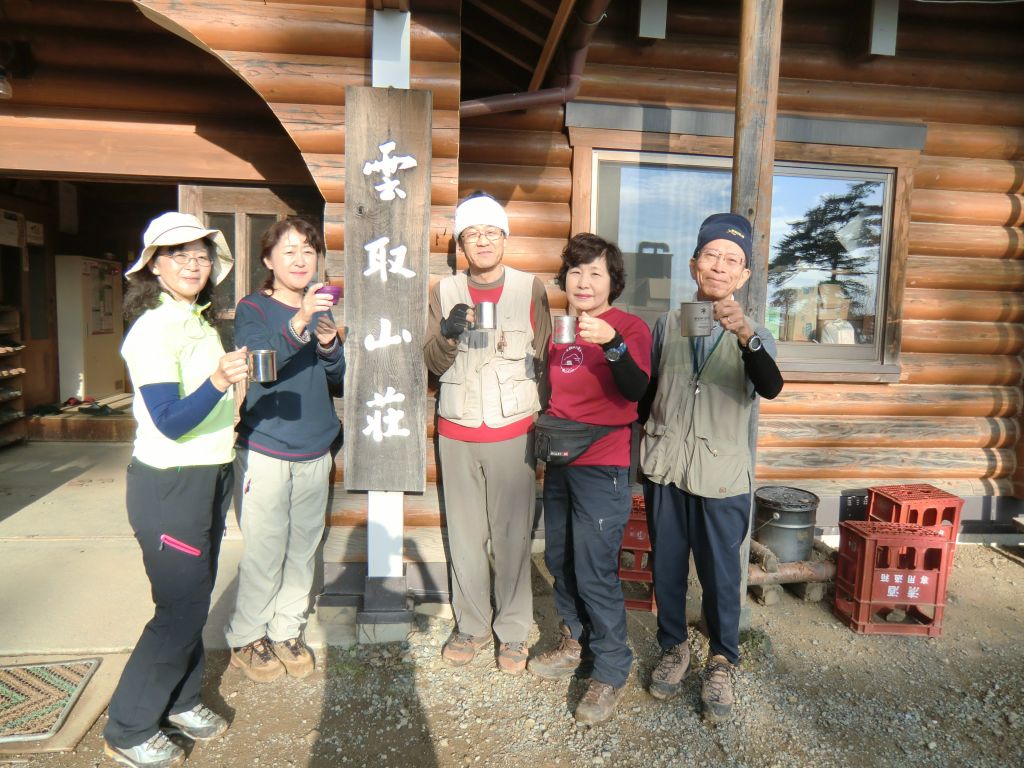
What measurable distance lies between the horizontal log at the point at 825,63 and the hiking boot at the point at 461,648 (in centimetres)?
377

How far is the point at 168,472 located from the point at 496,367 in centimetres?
142

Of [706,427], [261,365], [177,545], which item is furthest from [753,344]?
[177,545]

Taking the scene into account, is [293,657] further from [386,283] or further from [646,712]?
[386,283]

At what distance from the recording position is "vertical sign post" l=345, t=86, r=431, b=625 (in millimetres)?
3158

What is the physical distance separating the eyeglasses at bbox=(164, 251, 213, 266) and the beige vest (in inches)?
41.9

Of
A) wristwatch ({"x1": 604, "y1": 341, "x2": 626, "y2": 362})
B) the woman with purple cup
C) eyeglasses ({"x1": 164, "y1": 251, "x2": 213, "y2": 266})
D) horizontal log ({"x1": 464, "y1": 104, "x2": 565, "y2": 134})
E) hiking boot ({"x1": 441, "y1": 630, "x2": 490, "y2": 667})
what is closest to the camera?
eyeglasses ({"x1": 164, "y1": 251, "x2": 213, "y2": 266})

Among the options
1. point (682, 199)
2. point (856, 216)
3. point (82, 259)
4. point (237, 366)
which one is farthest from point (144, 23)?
point (82, 259)

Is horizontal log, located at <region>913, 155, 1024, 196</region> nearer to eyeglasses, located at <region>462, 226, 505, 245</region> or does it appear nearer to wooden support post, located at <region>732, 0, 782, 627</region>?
wooden support post, located at <region>732, 0, 782, 627</region>

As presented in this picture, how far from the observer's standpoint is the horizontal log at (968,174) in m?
4.93

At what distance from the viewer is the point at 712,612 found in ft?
9.45

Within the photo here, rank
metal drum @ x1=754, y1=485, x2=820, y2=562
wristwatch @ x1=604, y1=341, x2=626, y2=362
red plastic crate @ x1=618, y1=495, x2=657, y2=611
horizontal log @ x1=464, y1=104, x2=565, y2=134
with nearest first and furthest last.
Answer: wristwatch @ x1=604, y1=341, x2=626, y2=362 < red plastic crate @ x1=618, y1=495, x2=657, y2=611 < metal drum @ x1=754, y1=485, x2=820, y2=562 < horizontal log @ x1=464, y1=104, x2=565, y2=134

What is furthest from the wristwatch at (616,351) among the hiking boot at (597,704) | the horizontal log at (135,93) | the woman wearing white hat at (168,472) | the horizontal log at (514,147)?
the horizontal log at (135,93)

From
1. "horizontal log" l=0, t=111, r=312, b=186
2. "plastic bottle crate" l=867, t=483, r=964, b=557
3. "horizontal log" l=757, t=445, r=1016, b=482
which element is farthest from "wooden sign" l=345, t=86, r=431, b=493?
"plastic bottle crate" l=867, t=483, r=964, b=557

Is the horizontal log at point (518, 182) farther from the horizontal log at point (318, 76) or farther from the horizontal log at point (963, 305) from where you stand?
the horizontal log at point (963, 305)
